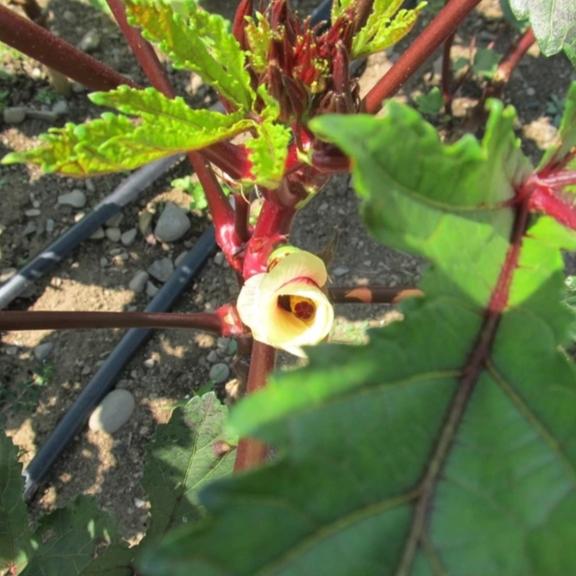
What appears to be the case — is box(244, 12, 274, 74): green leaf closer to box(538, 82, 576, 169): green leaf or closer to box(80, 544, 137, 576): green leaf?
box(538, 82, 576, 169): green leaf

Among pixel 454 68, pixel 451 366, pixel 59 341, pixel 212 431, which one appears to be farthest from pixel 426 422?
pixel 454 68

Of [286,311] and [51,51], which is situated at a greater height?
[51,51]

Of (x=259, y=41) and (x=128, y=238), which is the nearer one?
(x=259, y=41)

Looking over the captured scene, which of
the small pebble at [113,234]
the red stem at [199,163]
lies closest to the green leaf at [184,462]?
the red stem at [199,163]

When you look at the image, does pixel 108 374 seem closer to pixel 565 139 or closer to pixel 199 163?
pixel 199 163

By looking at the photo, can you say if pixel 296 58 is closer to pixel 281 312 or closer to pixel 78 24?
pixel 281 312

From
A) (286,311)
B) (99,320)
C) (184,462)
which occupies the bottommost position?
(184,462)

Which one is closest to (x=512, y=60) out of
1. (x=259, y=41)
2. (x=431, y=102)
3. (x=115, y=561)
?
(x=431, y=102)

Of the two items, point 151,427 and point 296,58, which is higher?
point 296,58
